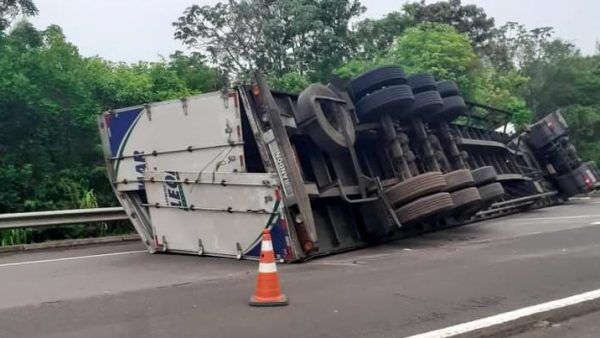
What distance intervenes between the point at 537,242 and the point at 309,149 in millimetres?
3526

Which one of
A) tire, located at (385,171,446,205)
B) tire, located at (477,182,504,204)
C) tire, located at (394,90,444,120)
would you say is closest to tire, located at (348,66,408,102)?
tire, located at (394,90,444,120)

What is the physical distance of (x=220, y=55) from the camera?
3030 centimetres

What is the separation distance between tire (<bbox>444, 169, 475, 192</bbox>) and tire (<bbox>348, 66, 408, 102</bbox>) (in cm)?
161

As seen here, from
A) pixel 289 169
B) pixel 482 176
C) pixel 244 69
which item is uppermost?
pixel 244 69

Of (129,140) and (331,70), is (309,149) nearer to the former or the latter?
(129,140)

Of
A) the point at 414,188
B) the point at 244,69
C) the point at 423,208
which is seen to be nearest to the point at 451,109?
the point at 414,188

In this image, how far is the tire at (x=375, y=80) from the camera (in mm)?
9875

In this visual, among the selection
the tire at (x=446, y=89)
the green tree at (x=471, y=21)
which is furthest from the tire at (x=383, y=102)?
the green tree at (x=471, y=21)

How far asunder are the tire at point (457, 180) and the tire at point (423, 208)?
2.41ft

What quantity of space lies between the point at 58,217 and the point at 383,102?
19.4ft

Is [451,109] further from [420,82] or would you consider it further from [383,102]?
[383,102]

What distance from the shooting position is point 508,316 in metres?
5.09

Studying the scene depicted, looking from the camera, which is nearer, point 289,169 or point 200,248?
point 289,169

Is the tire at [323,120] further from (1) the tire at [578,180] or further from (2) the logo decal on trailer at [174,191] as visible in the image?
(1) the tire at [578,180]
